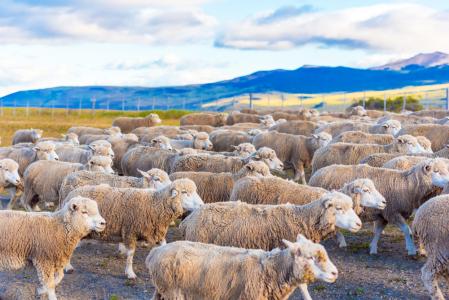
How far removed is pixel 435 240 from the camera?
8070 millimetres

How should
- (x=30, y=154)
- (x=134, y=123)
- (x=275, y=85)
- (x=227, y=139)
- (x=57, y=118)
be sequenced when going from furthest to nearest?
(x=275, y=85), (x=57, y=118), (x=134, y=123), (x=227, y=139), (x=30, y=154)

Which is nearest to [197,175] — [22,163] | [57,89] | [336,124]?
[22,163]

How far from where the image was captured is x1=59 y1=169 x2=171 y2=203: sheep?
11176 mm

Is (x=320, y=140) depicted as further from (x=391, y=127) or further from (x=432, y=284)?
(x=432, y=284)

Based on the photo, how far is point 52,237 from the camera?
337 inches

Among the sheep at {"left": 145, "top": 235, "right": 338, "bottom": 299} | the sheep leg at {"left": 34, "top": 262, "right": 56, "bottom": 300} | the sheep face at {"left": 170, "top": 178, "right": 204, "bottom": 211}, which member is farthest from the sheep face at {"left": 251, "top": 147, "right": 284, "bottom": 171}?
the sheep at {"left": 145, "top": 235, "right": 338, "bottom": 299}

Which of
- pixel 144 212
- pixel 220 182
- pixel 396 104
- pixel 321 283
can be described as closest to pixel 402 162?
pixel 220 182

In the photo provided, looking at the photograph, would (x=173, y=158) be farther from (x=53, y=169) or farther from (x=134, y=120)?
(x=134, y=120)

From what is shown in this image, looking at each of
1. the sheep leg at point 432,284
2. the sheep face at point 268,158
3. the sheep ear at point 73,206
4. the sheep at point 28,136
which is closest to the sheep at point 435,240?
the sheep leg at point 432,284

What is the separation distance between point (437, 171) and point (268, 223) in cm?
366

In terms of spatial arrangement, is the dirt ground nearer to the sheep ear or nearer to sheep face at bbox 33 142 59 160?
the sheep ear

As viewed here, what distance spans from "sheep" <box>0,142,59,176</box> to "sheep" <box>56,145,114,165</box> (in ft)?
2.14

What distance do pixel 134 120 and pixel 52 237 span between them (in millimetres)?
22598

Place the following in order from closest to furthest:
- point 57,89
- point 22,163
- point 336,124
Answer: point 22,163
point 336,124
point 57,89
